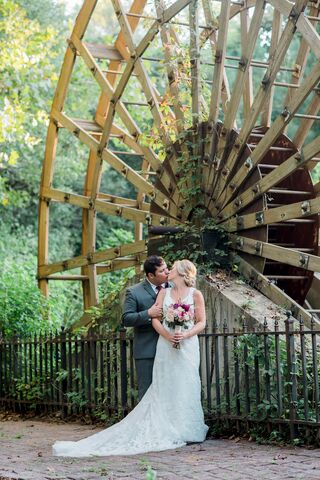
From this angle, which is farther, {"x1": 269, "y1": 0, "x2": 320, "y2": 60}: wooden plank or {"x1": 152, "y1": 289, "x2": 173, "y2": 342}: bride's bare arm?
{"x1": 269, "y1": 0, "x2": 320, "y2": 60}: wooden plank

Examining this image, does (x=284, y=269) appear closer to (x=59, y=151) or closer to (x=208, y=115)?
(x=208, y=115)

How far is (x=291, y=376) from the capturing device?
7.16 m

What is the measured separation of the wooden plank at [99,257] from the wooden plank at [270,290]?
2.13 metres

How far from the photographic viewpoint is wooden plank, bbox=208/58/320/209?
8711 millimetres

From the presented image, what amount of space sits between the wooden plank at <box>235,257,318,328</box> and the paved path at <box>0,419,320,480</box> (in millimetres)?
1709

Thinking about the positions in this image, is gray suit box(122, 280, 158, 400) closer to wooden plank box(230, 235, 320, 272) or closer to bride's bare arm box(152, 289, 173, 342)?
bride's bare arm box(152, 289, 173, 342)

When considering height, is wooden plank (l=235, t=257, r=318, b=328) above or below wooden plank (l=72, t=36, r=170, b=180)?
below

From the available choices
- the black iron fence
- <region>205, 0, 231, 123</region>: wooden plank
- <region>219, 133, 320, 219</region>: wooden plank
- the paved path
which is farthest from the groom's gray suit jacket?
<region>205, 0, 231, 123</region>: wooden plank

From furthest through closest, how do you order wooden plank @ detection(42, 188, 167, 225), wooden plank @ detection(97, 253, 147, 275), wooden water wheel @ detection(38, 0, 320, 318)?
wooden plank @ detection(97, 253, 147, 275)
wooden plank @ detection(42, 188, 167, 225)
wooden water wheel @ detection(38, 0, 320, 318)

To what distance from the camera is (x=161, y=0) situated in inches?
451

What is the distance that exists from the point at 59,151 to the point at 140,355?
15919mm

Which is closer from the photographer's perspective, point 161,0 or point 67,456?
point 67,456

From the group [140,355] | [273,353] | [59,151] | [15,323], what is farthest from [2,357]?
[59,151]

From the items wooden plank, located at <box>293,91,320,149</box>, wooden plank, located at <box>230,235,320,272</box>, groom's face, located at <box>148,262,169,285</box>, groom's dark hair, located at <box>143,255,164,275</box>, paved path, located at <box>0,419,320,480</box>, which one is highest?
wooden plank, located at <box>293,91,320,149</box>
